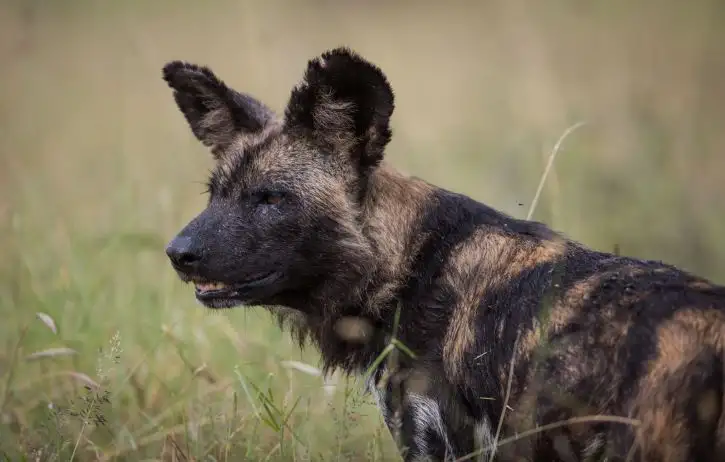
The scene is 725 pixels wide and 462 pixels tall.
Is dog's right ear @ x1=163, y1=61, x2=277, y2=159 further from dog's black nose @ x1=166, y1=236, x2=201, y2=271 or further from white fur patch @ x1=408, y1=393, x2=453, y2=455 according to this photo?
white fur patch @ x1=408, y1=393, x2=453, y2=455

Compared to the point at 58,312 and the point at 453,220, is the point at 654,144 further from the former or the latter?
the point at 58,312

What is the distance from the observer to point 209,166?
7301 mm

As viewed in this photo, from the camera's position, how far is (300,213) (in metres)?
3.87

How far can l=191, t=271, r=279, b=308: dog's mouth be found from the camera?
12.4ft

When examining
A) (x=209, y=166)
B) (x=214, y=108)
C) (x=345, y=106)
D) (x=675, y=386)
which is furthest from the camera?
(x=209, y=166)

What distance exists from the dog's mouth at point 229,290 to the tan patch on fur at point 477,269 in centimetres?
74

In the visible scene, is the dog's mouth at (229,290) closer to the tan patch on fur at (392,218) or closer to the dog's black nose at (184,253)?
the dog's black nose at (184,253)

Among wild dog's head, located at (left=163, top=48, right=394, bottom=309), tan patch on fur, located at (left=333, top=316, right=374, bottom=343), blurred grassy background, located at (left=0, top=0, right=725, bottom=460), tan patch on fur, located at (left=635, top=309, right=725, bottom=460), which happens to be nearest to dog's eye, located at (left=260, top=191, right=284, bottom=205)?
wild dog's head, located at (left=163, top=48, right=394, bottom=309)

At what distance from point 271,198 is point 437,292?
2.74 ft

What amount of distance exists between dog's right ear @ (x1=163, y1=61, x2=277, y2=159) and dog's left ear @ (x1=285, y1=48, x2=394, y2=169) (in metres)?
0.35

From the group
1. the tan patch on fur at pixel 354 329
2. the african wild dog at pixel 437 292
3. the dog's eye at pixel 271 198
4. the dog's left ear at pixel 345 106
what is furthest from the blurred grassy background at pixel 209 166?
the dog's left ear at pixel 345 106

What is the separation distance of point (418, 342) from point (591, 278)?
0.69 meters

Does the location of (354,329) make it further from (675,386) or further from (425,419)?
(675,386)

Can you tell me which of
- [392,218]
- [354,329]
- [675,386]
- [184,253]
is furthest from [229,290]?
[675,386]
